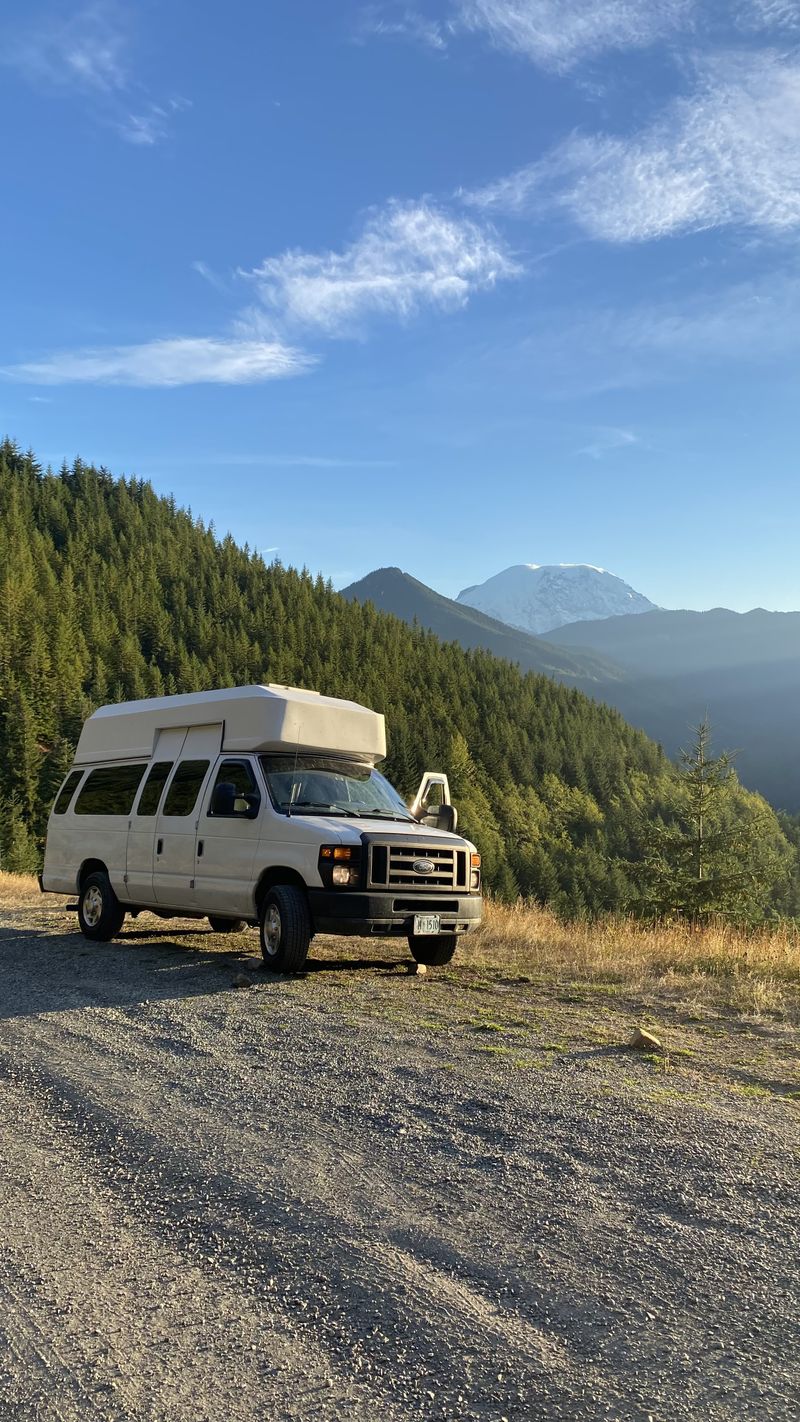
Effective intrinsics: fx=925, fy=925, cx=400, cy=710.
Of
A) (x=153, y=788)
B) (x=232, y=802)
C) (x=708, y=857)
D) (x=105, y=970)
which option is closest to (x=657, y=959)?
(x=232, y=802)

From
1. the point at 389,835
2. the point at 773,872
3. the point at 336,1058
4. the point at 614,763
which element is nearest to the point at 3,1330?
the point at 336,1058

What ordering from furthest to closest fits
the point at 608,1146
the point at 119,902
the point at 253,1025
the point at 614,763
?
the point at 614,763 → the point at 119,902 → the point at 253,1025 → the point at 608,1146

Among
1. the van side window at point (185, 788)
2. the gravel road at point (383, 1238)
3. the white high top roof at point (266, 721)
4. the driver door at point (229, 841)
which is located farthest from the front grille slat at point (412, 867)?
the van side window at point (185, 788)

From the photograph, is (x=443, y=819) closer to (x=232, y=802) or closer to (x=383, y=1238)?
(x=232, y=802)

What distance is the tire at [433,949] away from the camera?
1023 cm

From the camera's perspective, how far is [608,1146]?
15.2 feet

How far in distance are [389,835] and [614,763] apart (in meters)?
144

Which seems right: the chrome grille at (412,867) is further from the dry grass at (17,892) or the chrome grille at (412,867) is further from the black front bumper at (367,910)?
the dry grass at (17,892)

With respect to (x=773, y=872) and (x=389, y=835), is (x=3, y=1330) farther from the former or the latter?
(x=773, y=872)

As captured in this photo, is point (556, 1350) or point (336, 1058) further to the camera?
point (336, 1058)

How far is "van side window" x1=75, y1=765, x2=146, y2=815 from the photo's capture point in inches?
481

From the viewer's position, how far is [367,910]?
8938 mm

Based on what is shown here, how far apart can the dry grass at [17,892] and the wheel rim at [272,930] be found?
9.54 metres

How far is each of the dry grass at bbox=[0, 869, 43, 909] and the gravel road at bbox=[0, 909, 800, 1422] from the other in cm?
1219
